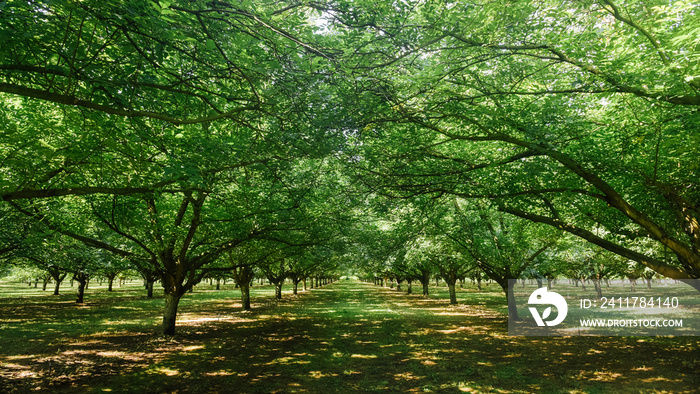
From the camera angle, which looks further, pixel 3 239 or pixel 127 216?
pixel 3 239

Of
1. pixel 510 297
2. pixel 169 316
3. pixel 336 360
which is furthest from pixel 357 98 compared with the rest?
pixel 510 297

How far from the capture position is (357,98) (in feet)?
19.6

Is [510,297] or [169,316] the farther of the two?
[510,297]

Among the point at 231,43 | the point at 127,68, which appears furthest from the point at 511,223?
the point at 127,68

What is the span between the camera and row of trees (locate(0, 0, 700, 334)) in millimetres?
4883

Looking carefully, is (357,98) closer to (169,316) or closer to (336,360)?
(336,360)

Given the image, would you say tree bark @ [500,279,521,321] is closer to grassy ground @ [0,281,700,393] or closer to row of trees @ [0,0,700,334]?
grassy ground @ [0,281,700,393]

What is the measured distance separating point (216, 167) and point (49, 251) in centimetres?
2301

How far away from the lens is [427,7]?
219 inches

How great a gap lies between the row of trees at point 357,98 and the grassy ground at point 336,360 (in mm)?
3839

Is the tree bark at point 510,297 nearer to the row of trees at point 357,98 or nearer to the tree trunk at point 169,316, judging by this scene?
the row of trees at point 357,98

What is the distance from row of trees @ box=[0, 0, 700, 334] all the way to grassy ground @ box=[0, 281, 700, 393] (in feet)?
12.6

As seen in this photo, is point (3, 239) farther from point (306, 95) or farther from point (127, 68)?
point (306, 95)

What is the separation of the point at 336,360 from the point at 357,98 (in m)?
8.53
